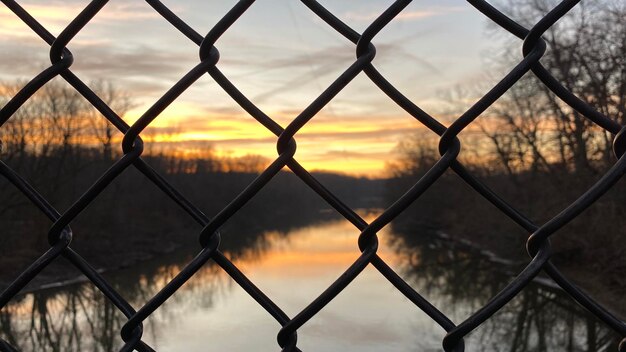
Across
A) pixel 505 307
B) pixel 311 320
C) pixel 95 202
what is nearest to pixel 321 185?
pixel 311 320

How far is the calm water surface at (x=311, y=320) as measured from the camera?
1475cm

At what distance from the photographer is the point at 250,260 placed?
94.3 feet

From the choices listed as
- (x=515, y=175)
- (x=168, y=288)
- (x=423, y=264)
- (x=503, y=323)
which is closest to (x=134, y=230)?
(x=423, y=264)

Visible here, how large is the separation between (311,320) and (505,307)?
5971 millimetres

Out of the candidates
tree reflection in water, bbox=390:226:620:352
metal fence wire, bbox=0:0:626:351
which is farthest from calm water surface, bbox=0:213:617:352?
metal fence wire, bbox=0:0:626:351

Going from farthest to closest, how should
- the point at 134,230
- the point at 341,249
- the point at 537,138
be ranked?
the point at 134,230 < the point at 341,249 < the point at 537,138

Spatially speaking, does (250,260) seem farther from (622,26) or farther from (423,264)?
(622,26)

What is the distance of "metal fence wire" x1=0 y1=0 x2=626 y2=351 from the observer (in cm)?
70

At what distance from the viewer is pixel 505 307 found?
57.8 ft

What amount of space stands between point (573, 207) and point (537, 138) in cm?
2542

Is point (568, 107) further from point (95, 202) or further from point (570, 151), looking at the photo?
point (95, 202)

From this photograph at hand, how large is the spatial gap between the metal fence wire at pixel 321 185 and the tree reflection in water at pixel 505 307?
47.3 ft

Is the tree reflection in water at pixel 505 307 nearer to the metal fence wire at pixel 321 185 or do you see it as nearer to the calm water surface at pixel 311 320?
the calm water surface at pixel 311 320

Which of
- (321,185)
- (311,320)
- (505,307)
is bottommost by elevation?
(321,185)
